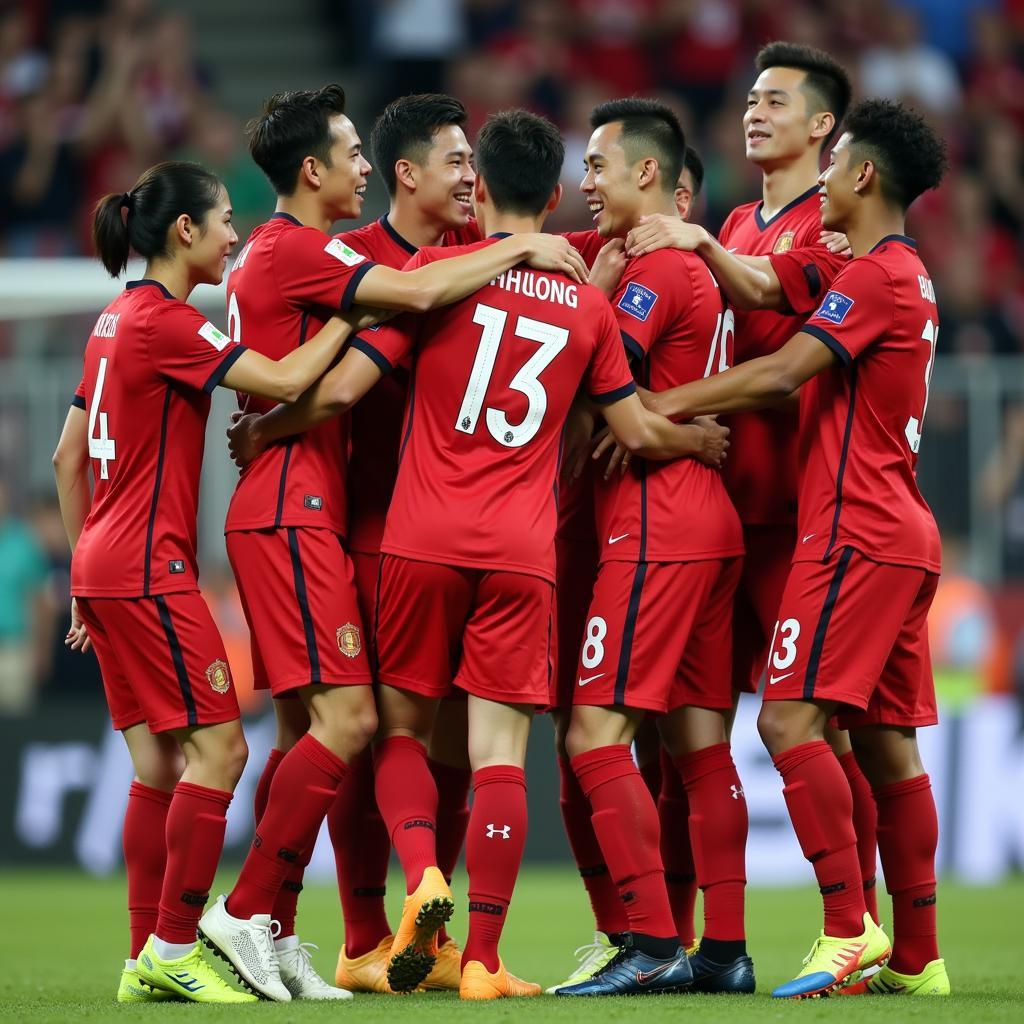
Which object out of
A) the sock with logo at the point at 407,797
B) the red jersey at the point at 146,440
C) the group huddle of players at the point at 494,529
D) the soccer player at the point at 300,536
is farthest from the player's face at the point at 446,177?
the sock with logo at the point at 407,797

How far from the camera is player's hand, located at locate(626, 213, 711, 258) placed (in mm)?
5672

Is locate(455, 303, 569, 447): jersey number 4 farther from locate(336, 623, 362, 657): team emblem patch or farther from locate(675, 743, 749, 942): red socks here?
locate(675, 743, 749, 942): red socks

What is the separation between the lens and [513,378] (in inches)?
214

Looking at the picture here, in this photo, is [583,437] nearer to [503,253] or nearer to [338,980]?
[503,253]

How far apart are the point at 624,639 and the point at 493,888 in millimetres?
847

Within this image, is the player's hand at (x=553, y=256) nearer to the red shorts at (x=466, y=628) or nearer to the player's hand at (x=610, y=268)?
the player's hand at (x=610, y=268)

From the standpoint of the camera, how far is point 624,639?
5523 millimetres

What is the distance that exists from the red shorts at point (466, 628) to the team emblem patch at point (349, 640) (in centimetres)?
7

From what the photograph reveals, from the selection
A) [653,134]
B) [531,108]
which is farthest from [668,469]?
[531,108]

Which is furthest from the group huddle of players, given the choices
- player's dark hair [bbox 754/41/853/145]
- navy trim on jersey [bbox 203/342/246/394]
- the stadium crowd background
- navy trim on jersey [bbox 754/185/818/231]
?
the stadium crowd background

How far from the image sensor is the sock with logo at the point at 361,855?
595cm

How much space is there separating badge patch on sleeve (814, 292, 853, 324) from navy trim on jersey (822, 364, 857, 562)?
18 centimetres

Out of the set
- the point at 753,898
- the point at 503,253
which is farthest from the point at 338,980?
the point at 753,898

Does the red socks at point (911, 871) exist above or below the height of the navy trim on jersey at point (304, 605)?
below
